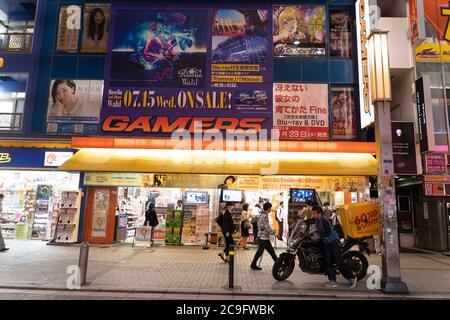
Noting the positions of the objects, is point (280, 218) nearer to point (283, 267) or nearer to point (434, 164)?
point (434, 164)

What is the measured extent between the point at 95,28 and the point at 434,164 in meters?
15.3

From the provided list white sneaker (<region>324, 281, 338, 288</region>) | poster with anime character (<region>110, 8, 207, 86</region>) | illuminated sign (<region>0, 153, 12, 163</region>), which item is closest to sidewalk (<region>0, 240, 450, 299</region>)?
white sneaker (<region>324, 281, 338, 288</region>)

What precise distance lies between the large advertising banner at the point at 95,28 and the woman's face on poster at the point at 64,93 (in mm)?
1783

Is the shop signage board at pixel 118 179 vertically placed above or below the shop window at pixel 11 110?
below

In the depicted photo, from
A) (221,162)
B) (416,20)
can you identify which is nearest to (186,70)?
(221,162)

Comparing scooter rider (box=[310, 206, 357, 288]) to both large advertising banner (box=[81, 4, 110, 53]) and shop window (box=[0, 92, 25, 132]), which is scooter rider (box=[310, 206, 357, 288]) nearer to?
large advertising banner (box=[81, 4, 110, 53])

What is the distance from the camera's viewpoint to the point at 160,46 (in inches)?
600

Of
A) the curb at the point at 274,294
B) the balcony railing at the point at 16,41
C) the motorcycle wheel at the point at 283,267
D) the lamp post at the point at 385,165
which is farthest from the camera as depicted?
the balcony railing at the point at 16,41

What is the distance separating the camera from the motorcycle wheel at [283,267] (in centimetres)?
855

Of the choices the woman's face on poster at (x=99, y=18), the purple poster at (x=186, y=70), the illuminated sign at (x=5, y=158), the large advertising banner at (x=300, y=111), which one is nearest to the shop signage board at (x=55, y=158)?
the illuminated sign at (x=5, y=158)

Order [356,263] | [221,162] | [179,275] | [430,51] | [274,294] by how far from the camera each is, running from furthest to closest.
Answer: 1. [430,51]
2. [221,162]
3. [179,275]
4. [356,263]
5. [274,294]

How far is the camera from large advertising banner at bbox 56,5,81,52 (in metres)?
15.5

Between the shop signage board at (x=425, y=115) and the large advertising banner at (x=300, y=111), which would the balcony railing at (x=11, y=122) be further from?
the shop signage board at (x=425, y=115)

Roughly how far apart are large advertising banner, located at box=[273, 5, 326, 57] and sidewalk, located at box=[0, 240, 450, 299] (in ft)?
28.0
